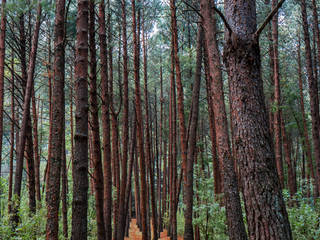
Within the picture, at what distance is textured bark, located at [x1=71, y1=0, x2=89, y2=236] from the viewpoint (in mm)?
3002

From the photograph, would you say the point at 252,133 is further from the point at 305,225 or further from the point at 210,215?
the point at 210,215

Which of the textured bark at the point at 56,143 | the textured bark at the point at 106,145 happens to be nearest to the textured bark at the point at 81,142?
the textured bark at the point at 56,143

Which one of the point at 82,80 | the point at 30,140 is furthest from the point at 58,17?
the point at 30,140

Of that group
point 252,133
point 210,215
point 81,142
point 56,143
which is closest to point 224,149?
point 252,133

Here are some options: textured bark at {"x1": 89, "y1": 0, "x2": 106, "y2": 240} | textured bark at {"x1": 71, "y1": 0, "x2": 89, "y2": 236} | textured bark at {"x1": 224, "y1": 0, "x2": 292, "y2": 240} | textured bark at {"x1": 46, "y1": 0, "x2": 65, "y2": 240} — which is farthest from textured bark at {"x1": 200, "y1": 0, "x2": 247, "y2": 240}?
textured bark at {"x1": 46, "y1": 0, "x2": 65, "y2": 240}

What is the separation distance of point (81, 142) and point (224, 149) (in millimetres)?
3442

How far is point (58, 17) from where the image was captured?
375 centimetres

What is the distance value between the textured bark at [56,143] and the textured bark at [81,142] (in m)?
0.46

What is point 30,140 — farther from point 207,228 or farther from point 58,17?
point 207,228

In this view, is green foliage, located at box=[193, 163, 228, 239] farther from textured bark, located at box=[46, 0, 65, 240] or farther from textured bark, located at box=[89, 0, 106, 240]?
textured bark, located at box=[46, 0, 65, 240]

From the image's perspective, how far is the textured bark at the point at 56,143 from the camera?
11.1ft

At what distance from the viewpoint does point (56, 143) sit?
3559 millimetres

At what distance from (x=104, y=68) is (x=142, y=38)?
28.1ft

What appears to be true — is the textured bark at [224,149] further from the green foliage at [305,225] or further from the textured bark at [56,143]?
the textured bark at [56,143]
